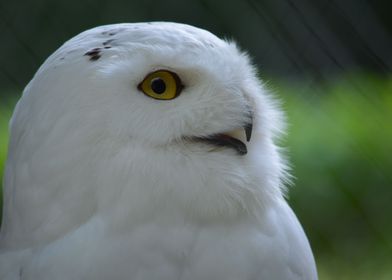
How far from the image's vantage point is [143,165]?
1.14m

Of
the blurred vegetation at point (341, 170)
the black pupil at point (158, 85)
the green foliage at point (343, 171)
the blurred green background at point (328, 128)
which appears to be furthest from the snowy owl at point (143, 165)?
the green foliage at point (343, 171)

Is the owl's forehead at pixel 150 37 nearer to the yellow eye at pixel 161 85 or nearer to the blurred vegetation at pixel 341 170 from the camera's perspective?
the yellow eye at pixel 161 85

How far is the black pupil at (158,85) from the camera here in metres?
1.12

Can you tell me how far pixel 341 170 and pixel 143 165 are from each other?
1809mm

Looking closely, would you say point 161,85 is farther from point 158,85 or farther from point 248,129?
point 248,129

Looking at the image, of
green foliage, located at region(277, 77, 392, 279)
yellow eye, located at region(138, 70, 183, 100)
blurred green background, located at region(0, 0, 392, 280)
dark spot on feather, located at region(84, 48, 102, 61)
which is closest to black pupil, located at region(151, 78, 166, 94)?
yellow eye, located at region(138, 70, 183, 100)

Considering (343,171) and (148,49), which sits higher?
(148,49)

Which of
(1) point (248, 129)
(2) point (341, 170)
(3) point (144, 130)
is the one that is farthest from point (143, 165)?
(2) point (341, 170)

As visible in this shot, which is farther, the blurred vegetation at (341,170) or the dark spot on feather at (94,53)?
the blurred vegetation at (341,170)

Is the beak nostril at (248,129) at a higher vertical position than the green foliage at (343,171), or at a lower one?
higher

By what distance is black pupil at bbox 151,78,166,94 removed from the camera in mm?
1124

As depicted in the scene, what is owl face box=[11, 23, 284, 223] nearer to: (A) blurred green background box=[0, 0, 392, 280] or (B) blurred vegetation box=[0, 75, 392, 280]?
(A) blurred green background box=[0, 0, 392, 280]

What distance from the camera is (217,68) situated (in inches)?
46.0

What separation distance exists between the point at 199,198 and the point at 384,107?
6.80ft
